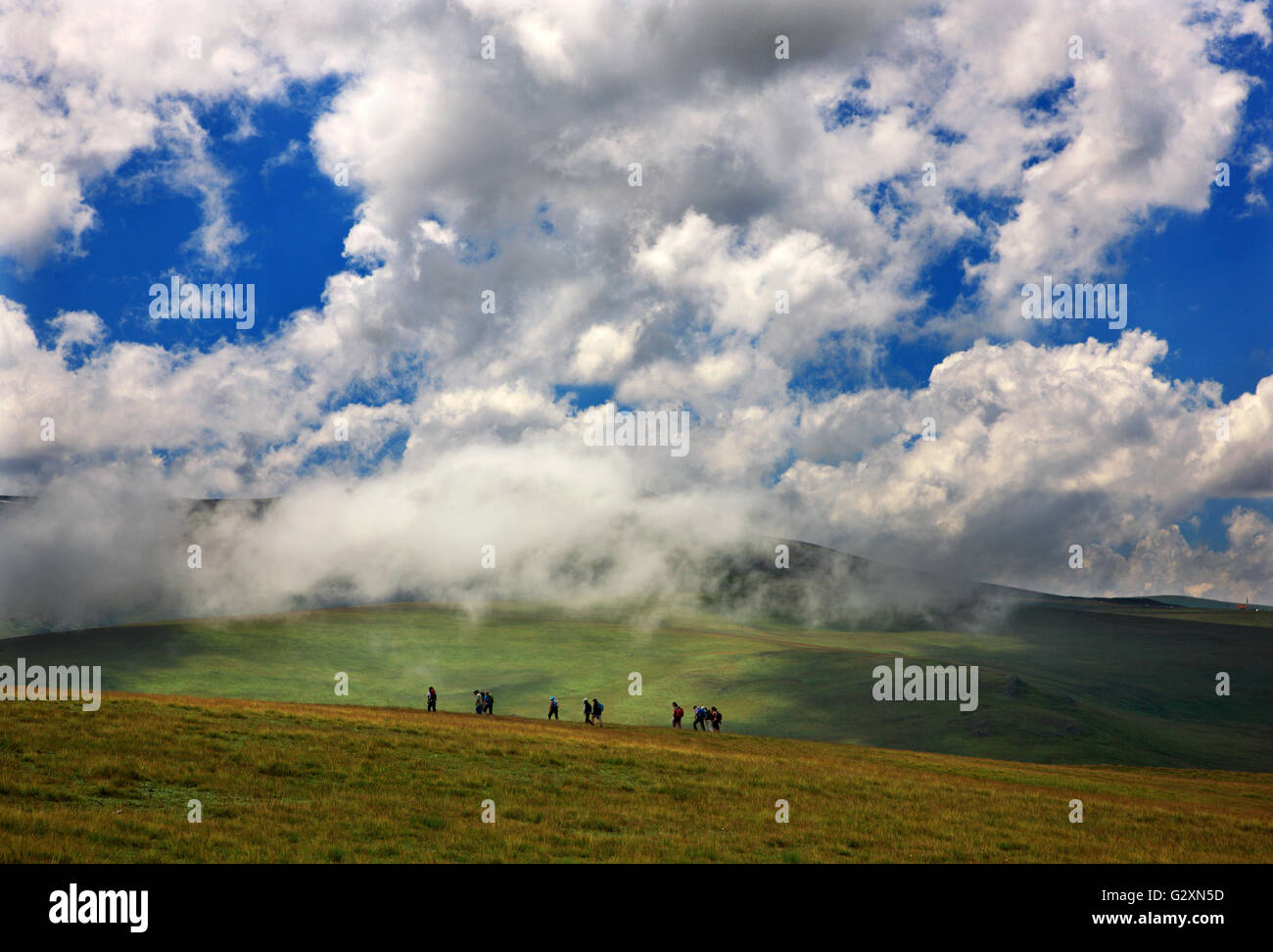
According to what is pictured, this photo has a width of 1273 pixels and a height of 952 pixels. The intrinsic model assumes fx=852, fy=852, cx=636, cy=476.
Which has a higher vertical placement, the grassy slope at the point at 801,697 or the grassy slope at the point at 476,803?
the grassy slope at the point at 476,803

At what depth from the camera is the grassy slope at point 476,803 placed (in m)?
22.8

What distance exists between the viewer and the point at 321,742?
38406 mm

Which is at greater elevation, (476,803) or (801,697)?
(476,803)

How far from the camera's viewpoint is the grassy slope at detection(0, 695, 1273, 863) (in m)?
22.8

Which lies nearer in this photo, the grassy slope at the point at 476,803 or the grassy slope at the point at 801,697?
the grassy slope at the point at 476,803

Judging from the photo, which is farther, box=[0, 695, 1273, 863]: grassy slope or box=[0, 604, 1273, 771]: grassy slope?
box=[0, 604, 1273, 771]: grassy slope

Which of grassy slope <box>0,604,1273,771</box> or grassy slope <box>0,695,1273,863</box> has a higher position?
grassy slope <box>0,695,1273,863</box>

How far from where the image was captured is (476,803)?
1177 inches

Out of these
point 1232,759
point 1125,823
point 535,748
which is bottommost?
point 1232,759

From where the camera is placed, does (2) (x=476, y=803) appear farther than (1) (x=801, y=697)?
No
